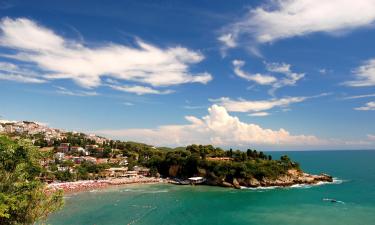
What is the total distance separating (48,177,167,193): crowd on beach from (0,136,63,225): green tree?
2155 inches

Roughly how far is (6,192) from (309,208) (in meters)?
46.7

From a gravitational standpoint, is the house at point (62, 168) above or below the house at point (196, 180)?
above

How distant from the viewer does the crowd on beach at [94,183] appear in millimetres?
75750

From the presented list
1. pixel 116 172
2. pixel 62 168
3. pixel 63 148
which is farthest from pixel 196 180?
pixel 63 148

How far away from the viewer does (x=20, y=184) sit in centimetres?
2005

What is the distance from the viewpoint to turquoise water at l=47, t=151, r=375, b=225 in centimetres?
4597

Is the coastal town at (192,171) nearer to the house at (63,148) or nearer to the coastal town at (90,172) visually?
the coastal town at (90,172)

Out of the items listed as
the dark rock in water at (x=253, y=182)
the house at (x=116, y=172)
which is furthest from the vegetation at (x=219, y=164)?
the house at (x=116, y=172)

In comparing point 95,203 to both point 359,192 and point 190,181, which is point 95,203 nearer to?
point 190,181

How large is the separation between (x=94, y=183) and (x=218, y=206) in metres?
38.7

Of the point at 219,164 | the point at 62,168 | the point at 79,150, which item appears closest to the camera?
the point at 219,164

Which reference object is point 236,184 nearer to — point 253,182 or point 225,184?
point 225,184

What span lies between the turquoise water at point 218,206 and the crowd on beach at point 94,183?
711cm

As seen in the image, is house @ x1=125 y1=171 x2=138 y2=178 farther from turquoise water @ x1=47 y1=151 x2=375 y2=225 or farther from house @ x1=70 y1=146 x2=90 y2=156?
house @ x1=70 y1=146 x2=90 y2=156
